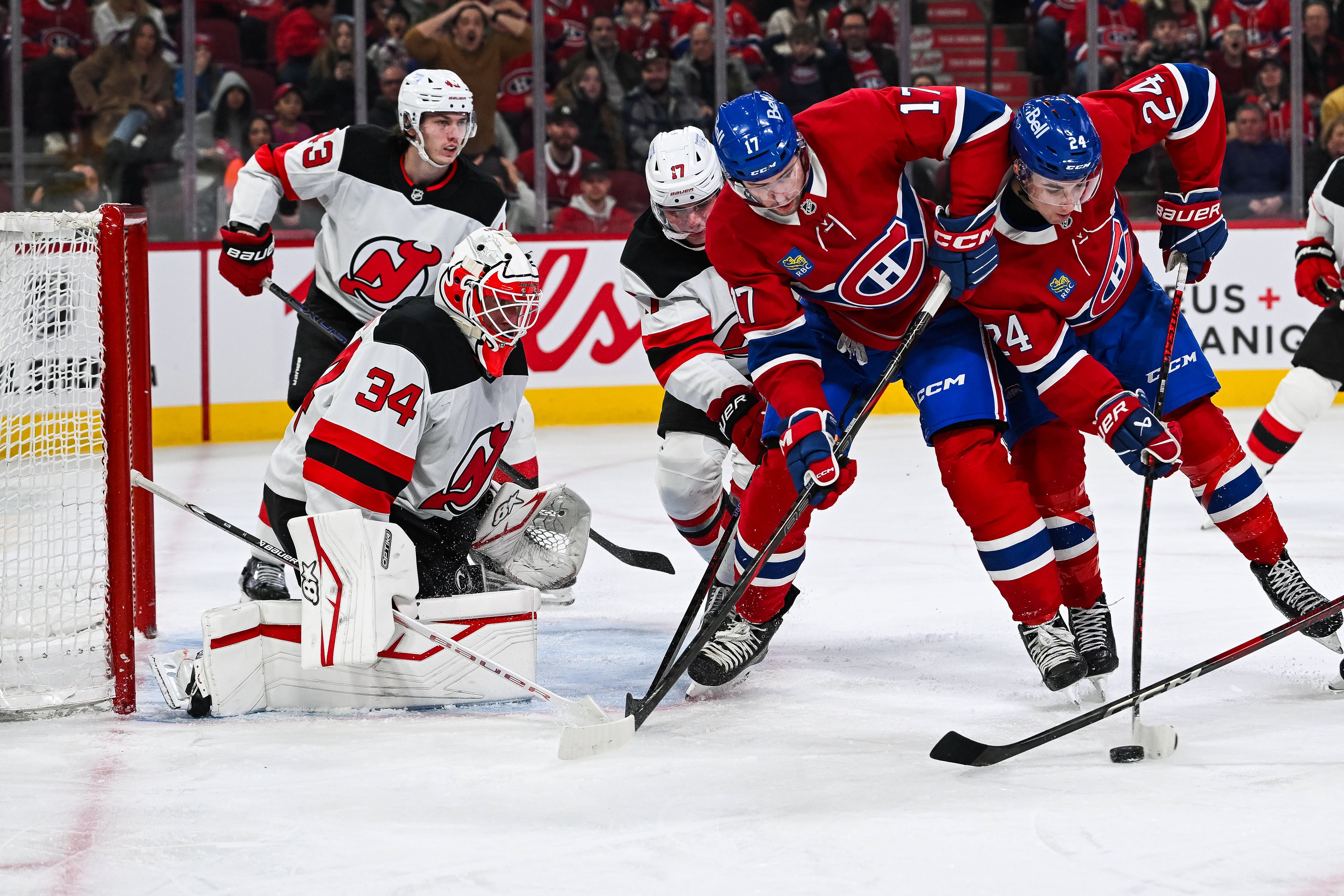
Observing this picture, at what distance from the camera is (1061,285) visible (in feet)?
8.62

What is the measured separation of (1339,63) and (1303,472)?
2.93 meters

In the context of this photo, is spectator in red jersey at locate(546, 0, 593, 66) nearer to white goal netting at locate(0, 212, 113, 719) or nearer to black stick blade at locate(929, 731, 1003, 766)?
white goal netting at locate(0, 212, 113, 719)

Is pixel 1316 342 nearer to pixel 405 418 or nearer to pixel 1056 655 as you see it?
pixel 1056 655

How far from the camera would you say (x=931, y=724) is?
8.32ft

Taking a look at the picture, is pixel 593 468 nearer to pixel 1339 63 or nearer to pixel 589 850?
pixel 589 850

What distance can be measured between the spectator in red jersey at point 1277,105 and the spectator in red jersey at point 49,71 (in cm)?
517

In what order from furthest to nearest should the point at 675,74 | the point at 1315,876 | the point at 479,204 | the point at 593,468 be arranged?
1. the point at 675,74
2. the point at 593,468
3. the point at 479,204
4. the point at 1315,876

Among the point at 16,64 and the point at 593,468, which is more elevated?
the point at 16,64

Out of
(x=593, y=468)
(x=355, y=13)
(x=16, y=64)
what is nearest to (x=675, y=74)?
(x=355, y=13)

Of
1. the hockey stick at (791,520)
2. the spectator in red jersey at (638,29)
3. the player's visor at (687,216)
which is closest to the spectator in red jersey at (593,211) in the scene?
the spectator in red jersey at (638,29)

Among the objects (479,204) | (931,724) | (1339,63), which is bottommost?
(931,724)

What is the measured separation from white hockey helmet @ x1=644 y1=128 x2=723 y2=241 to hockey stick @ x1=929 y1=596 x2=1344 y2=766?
1233mm

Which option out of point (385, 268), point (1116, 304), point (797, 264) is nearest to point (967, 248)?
point (797, 264)

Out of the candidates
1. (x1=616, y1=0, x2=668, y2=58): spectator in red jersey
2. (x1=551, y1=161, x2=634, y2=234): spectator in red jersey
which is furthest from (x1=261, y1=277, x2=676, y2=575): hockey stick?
(x1=616, y1=0, x2=668, y2=58): spectator in red jersey
